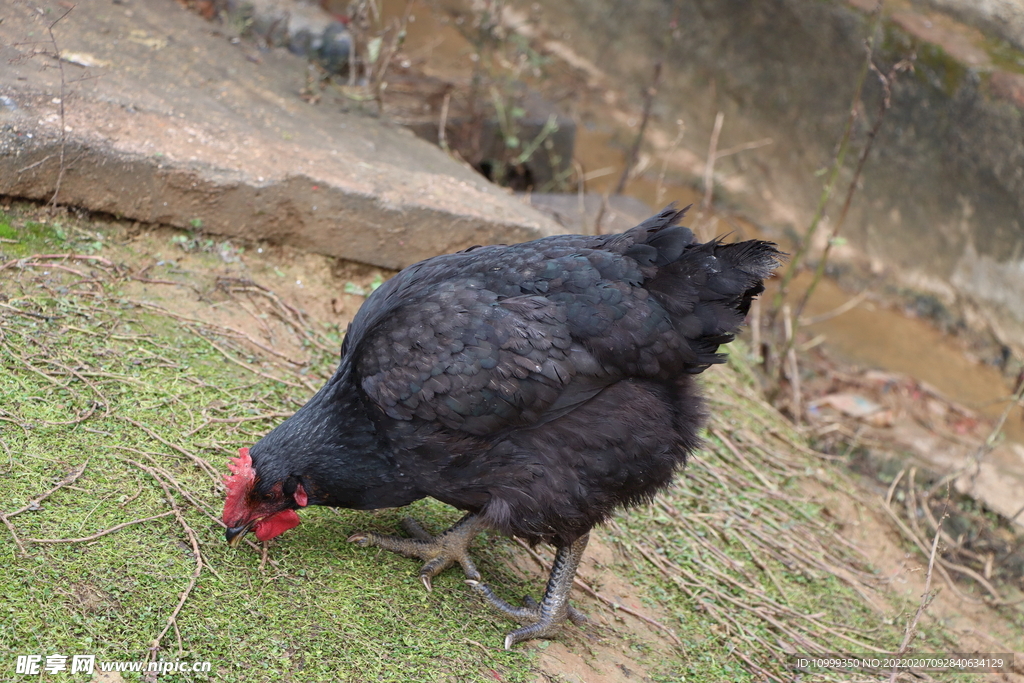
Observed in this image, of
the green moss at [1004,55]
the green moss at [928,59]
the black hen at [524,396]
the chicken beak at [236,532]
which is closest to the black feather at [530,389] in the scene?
the black hen at [524,396]

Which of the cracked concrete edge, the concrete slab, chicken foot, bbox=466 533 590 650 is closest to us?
chicken foot, bbox=466 533 590 650

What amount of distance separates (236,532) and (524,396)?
1105 mm

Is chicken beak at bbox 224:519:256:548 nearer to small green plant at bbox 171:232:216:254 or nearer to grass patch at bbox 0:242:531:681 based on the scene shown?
grass patch at bbox 0:242:531:681

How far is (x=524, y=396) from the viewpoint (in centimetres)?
297

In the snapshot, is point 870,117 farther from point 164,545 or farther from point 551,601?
point 164,545

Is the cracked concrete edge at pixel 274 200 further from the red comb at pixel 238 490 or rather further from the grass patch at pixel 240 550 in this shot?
the red comb at pixel 238 490

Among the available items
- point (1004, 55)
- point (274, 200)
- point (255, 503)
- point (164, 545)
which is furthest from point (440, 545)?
point (1004, 55)

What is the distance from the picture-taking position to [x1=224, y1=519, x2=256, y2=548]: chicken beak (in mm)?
2990

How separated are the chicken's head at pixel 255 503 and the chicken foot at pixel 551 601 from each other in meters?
0.77

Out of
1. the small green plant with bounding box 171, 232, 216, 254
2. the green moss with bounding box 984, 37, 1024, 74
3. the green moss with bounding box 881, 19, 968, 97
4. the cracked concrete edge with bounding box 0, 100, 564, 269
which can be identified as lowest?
the small green plant with bounding box 171, 232, 216, 254

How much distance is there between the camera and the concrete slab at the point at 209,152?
412 cm

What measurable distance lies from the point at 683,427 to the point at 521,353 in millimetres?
718

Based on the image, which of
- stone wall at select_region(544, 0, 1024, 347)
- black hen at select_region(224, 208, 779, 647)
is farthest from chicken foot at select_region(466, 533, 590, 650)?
stone wall at select_region(544, 0, 1024, 347)

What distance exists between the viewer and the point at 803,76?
823cm
